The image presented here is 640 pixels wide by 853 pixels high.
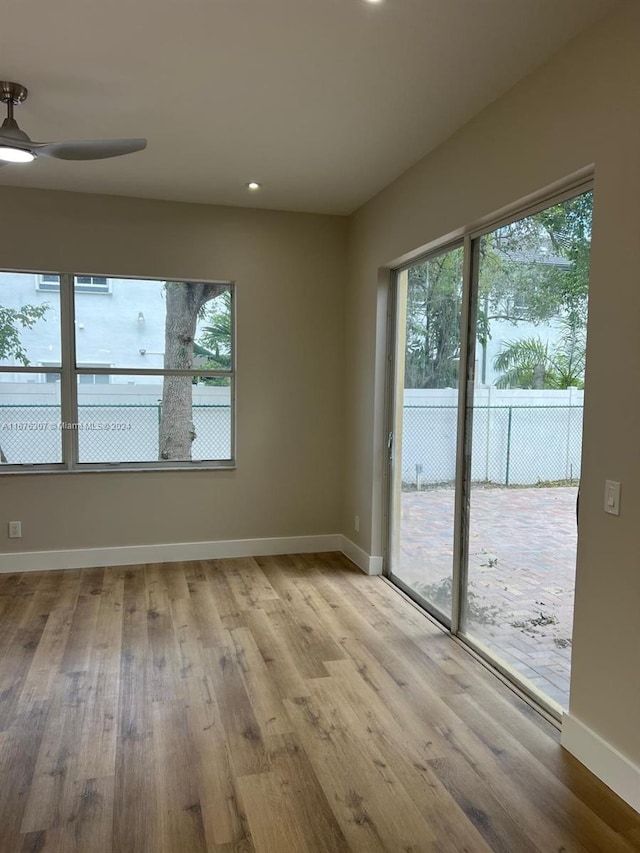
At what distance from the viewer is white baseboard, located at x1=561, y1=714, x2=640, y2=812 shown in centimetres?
204

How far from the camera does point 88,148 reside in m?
2.58

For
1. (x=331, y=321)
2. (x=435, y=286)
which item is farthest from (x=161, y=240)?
(x=435, y=286)

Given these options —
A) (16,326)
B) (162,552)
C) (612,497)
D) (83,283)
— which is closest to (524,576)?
(612,497)

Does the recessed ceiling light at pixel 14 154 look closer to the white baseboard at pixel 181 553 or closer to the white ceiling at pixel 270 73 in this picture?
the white ceiling at pixel 270 73

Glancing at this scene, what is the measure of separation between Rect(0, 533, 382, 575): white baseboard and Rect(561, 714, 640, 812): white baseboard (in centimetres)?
221

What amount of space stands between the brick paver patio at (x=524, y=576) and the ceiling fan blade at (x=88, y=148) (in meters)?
2.32

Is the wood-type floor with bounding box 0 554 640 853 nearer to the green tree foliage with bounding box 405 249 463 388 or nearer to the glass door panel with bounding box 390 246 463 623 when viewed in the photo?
the glass door panel with bounding box 390 246 463 623

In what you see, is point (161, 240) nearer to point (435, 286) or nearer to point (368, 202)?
point (368, 202)

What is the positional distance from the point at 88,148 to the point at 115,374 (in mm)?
2202

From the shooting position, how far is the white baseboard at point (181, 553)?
4441 millimetres

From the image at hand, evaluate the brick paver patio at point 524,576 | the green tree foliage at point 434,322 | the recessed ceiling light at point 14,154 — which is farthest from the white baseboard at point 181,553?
the recessed ceiling light at point 14,154

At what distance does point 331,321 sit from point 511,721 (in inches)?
130

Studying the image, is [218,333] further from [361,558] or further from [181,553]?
[361,558]

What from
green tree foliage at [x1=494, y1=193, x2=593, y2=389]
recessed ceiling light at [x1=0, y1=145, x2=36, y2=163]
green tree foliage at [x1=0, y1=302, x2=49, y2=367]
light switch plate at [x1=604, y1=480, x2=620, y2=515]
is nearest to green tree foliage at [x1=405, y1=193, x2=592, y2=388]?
green tree foliage at [x1=494, y1=193, x2=593, y2=389]
